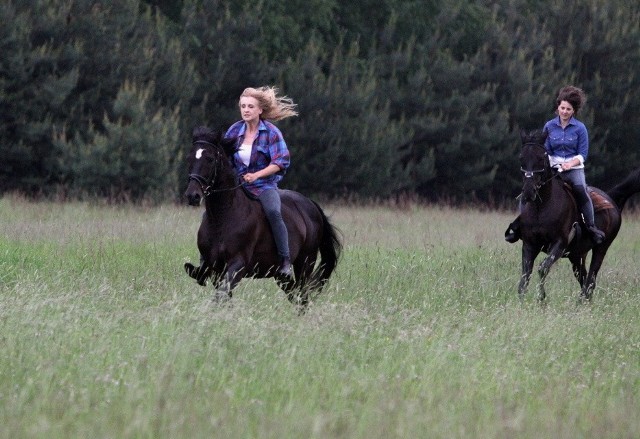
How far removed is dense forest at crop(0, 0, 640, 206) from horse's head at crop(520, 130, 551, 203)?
15860 millimetres

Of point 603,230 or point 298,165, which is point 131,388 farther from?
point 298,165

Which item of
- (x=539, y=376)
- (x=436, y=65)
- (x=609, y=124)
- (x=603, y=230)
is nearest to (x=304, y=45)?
(x=436, y=65)

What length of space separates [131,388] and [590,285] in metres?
8.14

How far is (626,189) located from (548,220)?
8.28 feet

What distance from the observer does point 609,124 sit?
42.7 m

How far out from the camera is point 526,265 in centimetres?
1285

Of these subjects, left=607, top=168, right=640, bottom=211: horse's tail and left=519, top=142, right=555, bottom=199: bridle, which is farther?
left=607, top=168, right=640, bottom=211: horse's tail

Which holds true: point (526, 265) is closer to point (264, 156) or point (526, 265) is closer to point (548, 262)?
point (548, 262)

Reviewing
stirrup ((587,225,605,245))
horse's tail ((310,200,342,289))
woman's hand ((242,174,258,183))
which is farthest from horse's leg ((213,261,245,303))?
stirrup ((587,225,605,245))

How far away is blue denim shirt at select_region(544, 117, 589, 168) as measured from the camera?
13.1m

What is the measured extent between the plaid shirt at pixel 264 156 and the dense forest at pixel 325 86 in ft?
56.4

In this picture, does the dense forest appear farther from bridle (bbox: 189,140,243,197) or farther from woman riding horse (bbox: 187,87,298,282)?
bridle (bbox: 189,140,243,197)

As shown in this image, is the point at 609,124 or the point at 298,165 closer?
the point at 298,165

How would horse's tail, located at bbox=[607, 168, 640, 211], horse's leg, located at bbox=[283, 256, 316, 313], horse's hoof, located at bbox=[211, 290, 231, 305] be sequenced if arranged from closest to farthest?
horse's hoof, located at bbox=[211, 290, 231, 305], horse's leg, located at bbox=[283, 256, 316, 313], horse's tail, located at bbox=[607, 168, 640, 211]
